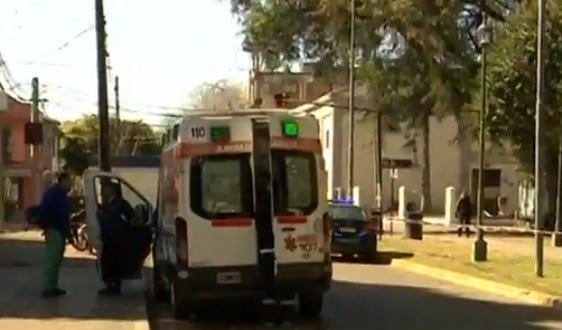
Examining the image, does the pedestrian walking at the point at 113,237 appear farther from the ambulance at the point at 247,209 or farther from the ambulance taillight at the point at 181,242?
the ambulance taillight at the point at 181,242

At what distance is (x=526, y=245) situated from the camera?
3909cm

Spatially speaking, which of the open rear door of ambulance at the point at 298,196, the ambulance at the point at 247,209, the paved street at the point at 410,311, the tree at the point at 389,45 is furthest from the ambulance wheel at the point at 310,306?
the tree at the point at 389,45

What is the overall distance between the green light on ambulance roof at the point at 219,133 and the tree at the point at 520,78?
77.7 ft

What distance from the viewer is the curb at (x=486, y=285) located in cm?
2083

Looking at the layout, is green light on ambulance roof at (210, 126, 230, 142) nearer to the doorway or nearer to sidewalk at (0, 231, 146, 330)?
sidewalk at (0, 231, 146, 330)

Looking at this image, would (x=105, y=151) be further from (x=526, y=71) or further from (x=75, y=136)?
(x=75, y=136)

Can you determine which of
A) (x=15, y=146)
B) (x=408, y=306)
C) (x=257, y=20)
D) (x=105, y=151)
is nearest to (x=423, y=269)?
(x=408, y=306)

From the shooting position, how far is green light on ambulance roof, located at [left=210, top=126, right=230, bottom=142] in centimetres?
1664

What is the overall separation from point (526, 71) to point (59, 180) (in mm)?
25416

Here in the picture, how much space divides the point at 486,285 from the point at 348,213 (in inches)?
385

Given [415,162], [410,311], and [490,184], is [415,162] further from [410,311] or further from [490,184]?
[410,311]

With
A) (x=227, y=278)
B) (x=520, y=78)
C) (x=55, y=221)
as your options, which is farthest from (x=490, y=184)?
(x=227, y=278)

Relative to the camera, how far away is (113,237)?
19.2m

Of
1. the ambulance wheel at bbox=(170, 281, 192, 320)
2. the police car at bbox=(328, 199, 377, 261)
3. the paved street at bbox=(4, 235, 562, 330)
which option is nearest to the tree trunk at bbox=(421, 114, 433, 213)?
the police car at bbox=(328, 199, 377, 261)
